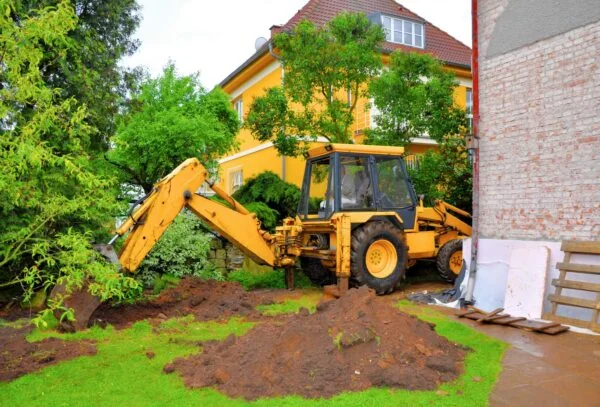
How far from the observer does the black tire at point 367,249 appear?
30.6 feet

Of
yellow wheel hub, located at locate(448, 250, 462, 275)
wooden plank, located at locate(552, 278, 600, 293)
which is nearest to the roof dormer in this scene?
yellow wheel hub, located at locate(448, 250, 462, 275)

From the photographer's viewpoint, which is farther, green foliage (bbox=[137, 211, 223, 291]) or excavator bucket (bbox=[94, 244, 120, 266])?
green foliage (bbox=[137, 211, 223, 291])

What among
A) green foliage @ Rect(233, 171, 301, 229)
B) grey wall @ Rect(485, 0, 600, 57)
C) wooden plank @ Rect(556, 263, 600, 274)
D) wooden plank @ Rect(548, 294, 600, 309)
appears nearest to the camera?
wooden plank @ Rect(548, 294, 600, 309)

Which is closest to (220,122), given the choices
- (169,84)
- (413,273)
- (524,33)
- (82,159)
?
(169,84)

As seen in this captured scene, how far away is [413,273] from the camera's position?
12.0m

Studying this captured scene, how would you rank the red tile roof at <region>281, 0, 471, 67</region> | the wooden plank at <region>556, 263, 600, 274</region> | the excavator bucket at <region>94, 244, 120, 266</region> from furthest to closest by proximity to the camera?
1. the red tile roof at <region>281, 0, 471, 67</region>
2. the excavator bucket at <region>94, 244, 120, 266</region>
3. the wooden plank at <region>556, 263, 600, 274</region>

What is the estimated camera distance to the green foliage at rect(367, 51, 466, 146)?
11.6 meters

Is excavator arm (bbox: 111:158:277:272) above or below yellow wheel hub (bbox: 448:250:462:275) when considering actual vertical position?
above

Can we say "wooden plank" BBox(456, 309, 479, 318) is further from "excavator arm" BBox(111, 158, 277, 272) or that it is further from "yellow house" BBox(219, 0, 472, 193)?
"yellow house" BBox(219, 0, 472, 193)

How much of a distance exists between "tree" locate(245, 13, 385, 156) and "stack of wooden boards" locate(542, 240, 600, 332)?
645 cm

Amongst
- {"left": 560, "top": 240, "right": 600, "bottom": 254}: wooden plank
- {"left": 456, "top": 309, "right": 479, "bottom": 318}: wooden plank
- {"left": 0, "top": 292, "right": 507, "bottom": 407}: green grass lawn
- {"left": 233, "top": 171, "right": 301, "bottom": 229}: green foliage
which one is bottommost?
{"left": 0, "top": 292, "right": 507, "bottom": 407}: green grass lawn

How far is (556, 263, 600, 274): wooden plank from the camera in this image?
6.91m

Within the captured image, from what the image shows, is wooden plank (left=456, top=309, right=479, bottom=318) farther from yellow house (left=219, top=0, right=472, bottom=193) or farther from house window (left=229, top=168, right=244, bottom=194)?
house window (left=229, top=168, right=244, bottom=194)

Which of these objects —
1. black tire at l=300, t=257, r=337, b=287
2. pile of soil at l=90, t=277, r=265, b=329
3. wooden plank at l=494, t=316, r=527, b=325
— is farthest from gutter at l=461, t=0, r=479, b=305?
pile of soil at l=90, t=277, r=265, b=329
